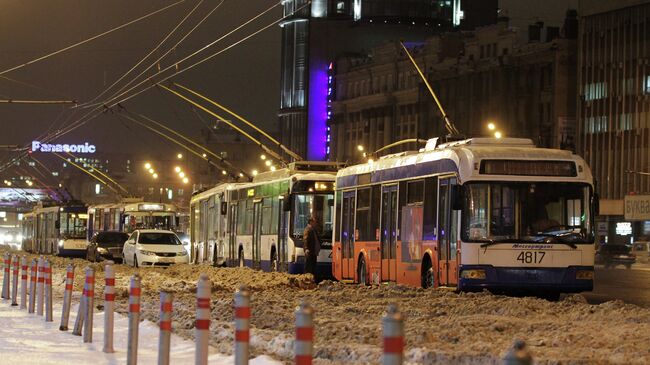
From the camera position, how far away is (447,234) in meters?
23.4

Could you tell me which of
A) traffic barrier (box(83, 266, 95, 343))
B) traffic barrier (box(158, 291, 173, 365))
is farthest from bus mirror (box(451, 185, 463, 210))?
traffic barrier (box(158, 291, 173, 365))

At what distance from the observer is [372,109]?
407ft

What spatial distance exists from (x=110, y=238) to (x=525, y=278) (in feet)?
113

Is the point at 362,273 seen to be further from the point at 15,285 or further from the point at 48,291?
the point at 48,291

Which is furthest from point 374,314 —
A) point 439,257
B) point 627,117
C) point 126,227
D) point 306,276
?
point 627,117

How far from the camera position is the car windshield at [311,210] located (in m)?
35.4

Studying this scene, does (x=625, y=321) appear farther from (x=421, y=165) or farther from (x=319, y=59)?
(x=319, y=59)

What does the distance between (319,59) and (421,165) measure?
122 m

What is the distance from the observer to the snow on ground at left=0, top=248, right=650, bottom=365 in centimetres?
1273

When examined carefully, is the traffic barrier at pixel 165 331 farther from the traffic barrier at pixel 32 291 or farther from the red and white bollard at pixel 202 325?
the traffic barrier at pixel 32 291

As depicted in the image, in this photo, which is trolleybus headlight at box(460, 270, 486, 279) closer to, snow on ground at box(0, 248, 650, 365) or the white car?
snow on ground at box(0, 248, 650, 365)

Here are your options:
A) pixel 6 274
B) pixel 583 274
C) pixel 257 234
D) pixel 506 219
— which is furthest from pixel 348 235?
pixel 257 234

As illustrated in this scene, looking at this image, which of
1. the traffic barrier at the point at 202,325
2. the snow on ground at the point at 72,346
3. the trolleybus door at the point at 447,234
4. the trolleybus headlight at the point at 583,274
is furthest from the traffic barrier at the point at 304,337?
the trolleybus headlight at the point at 583,274

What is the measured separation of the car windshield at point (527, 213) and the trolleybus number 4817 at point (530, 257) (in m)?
0.22
